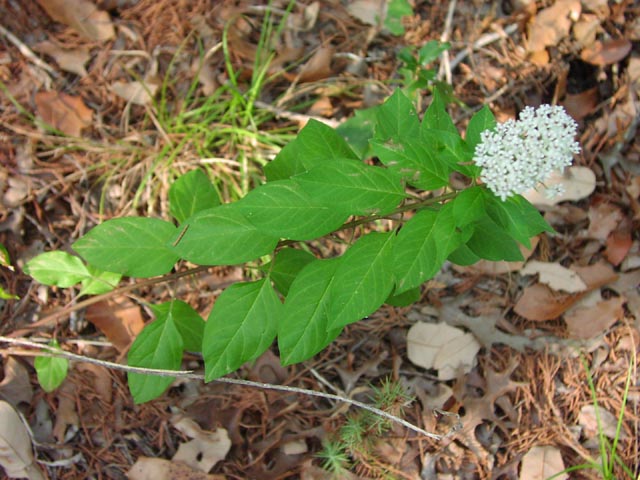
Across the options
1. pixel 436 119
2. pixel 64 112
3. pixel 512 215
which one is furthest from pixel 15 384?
pixel 512 215

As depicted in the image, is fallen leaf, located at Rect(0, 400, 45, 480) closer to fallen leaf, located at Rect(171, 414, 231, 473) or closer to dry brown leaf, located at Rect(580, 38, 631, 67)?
fallen leaf, located at Rect(171, 414, 231, 473)

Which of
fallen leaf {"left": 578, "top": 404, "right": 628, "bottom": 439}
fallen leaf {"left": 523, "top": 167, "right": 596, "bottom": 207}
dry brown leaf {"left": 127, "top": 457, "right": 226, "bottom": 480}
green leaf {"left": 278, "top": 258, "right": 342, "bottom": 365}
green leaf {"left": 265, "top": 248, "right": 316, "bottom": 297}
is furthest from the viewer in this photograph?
fallen leaf {"left": 523, "top": 167, "right": 596, "bottom": 207}

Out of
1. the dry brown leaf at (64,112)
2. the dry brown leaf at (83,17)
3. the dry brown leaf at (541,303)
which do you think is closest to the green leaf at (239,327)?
the dry brown leaf at (541,303)

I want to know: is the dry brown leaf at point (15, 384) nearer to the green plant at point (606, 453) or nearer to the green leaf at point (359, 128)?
the green leaf at point (359, 128)

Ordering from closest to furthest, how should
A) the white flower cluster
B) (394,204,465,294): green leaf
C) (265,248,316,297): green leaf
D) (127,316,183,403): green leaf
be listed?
the white flower cluster < (394,204,465,294): green leaf < (265,248,316,297): green leaf < (127,316,183,403): green leaf

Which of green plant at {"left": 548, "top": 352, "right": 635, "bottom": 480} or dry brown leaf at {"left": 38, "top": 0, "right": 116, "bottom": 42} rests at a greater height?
dry brown leaf at {"left": 38, "top": 0, "right": 116, "bottom": 42}

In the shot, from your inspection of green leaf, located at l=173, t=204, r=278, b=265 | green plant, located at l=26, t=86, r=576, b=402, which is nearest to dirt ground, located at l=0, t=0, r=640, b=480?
green plant, located at l=26, t=86, r=576, b=402

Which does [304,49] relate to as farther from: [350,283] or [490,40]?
[350,283]

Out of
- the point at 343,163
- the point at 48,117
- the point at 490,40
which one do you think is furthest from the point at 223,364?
the point at 490,40
